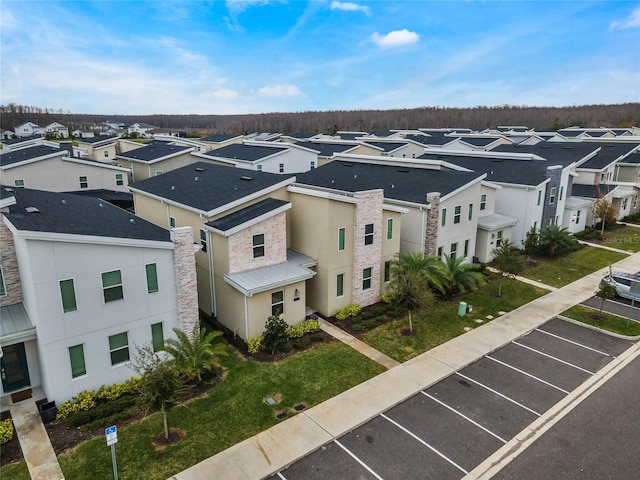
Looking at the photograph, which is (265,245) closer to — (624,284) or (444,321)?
(444,321)

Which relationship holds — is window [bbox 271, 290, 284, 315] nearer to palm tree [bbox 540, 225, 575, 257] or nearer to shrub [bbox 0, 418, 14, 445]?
shrub [bbox 0, 418, 14, 445]

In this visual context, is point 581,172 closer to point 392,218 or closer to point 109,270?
point 392,218

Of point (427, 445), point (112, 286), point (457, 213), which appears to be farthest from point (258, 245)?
point (457, 213)

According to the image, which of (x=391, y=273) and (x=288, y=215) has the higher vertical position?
(x=288, y=215)

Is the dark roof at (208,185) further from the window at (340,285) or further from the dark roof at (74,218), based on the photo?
the window at (340,285)

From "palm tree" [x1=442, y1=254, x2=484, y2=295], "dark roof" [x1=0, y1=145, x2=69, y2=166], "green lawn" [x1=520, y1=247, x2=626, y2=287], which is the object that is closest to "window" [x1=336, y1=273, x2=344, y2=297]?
"palm tree" [x1=442, y1=254, x2=484, y2=295]

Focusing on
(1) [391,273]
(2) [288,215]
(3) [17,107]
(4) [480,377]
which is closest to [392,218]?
(1) [391,273]
